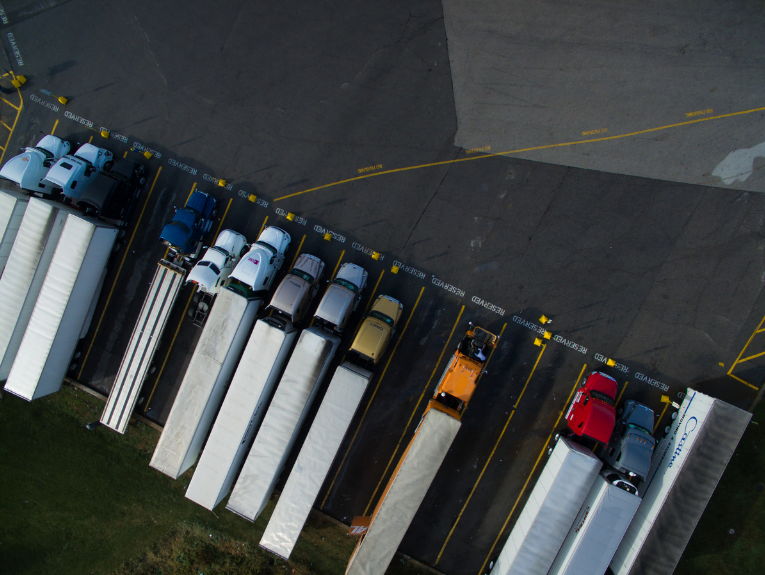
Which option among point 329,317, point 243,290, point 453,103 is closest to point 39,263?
point 243,290

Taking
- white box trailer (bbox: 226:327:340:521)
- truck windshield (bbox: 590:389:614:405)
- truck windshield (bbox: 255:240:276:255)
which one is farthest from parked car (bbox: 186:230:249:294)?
truck windshield (bbox: 590:389:614:405)

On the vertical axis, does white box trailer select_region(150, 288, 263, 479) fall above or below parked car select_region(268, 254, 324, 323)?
below

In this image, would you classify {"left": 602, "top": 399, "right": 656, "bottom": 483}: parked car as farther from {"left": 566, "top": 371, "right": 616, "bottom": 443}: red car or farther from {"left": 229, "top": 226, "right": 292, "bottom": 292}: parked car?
{"left": 229, "top": 226, "right": 292, "bottom": 292}: parked car

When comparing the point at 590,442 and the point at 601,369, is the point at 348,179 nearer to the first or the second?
the point at 601,369

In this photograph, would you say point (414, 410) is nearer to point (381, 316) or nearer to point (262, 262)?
point (381, 316)

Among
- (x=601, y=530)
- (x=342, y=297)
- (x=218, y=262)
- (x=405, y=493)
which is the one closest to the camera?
(x=601, y=530)

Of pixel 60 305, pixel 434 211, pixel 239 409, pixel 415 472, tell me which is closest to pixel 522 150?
pixel 434 211

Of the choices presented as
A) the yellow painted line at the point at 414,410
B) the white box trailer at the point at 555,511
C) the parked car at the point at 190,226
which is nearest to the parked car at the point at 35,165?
the parked car at the point at 190,226
